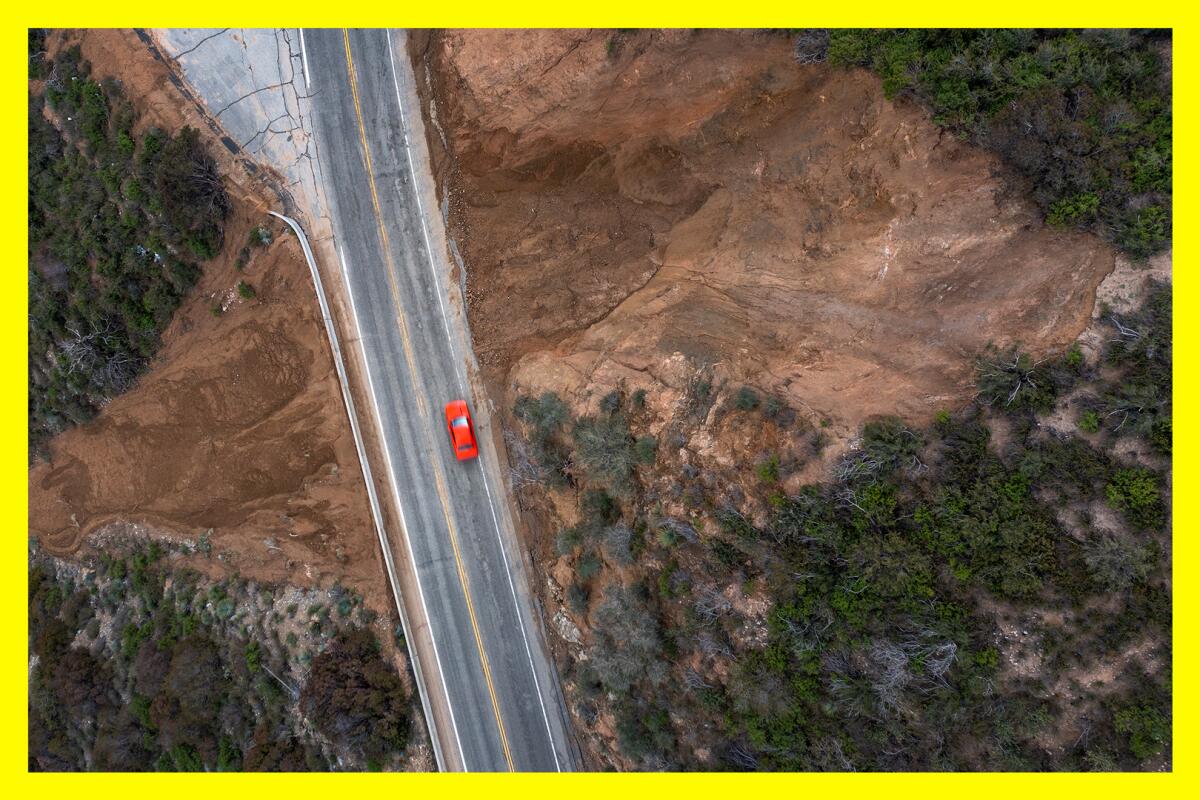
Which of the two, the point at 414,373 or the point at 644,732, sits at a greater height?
the point at 414,373

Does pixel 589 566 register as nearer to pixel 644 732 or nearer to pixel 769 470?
pixel 644 732

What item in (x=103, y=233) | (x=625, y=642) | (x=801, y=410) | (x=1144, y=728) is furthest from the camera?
(x=103, y=233)

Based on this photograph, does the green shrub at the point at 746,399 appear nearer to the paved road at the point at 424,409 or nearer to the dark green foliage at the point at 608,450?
the dark green foliage at the point at 608,450

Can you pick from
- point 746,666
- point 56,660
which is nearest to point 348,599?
point 56,660

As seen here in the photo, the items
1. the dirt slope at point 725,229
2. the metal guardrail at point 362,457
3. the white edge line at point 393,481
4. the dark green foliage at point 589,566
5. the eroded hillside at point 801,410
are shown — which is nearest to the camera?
the eroded hillside at point 801,410

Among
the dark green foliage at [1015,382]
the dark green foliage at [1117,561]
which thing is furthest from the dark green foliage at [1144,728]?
the dark green foliage at [1015,382]

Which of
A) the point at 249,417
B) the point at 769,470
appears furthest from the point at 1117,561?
the point at 249,417

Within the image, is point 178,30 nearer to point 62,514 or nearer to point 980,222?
point 62,514
